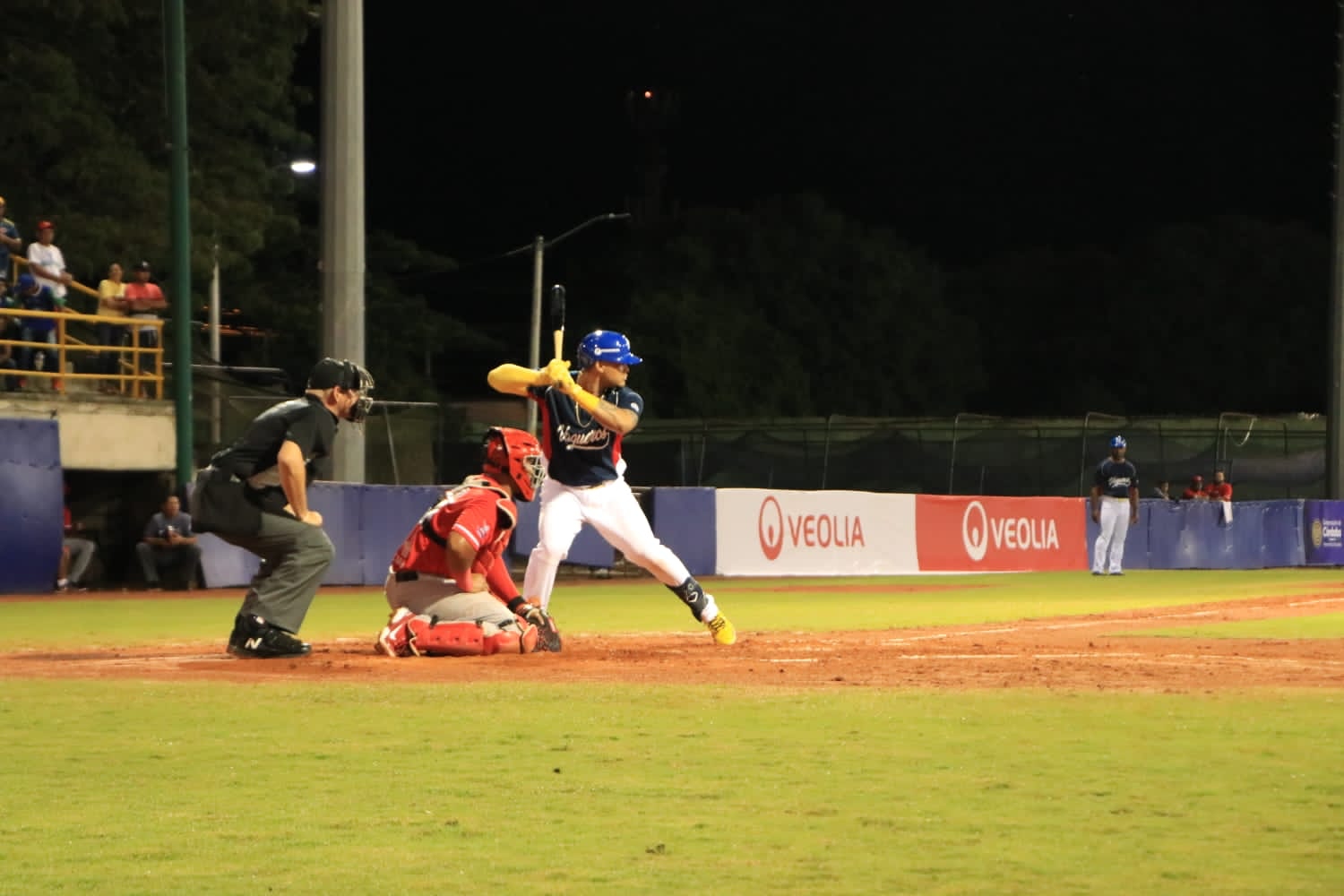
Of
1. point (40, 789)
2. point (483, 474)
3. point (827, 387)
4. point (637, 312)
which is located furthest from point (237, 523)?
point (827, 387)

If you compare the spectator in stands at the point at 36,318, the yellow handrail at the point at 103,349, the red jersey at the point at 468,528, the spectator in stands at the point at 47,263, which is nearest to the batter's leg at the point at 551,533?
the red jersey at the point at 468,528

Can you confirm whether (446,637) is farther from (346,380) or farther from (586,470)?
(346,380)

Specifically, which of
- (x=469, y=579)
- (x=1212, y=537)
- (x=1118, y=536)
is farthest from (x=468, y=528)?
(x=1212, y=537)

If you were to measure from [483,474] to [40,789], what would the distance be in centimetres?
543

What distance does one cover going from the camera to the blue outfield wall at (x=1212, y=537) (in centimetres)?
3681

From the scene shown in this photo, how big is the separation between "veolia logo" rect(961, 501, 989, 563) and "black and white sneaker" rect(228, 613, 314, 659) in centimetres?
2289

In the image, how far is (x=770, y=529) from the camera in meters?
30.8

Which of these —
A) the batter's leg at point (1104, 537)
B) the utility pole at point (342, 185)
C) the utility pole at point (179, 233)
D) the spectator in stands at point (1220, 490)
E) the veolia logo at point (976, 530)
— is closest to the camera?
the utility pole at point (342, 185)

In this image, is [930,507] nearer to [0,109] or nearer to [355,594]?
[355,594]

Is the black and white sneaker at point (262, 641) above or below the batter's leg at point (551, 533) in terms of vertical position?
below

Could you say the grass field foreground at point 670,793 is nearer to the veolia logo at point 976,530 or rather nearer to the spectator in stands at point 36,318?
the spectator in stands at point 36,318

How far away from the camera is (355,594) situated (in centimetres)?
2473

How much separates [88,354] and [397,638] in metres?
20.9

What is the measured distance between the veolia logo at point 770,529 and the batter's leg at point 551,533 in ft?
57.6
